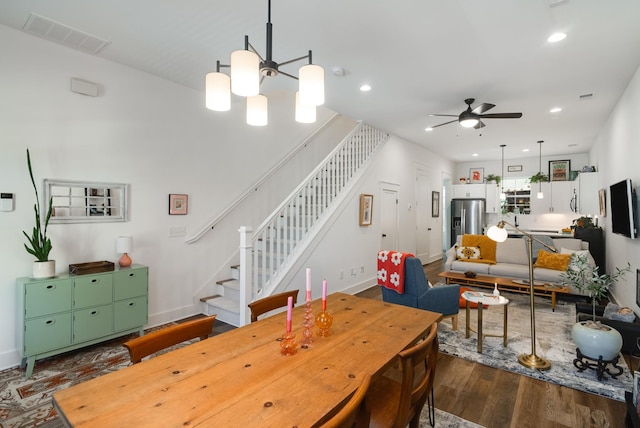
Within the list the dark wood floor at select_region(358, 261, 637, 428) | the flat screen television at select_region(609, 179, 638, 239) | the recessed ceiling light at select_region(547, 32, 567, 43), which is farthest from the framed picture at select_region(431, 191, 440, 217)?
the dark wood floor at select_region(358, 261, 637, 428)

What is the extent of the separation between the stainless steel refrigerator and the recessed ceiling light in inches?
267

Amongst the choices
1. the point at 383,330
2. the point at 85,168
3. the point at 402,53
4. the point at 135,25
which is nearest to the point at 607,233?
the point at 402,53

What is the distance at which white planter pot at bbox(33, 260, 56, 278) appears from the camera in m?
2.78

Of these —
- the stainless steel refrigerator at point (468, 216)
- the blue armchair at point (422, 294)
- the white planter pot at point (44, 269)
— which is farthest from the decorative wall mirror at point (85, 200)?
the stainless steel refrigerator at point (468, 216)

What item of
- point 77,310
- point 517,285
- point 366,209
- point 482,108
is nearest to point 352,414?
point 77,310

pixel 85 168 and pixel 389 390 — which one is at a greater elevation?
pixel 85 168

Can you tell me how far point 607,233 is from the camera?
553 cm

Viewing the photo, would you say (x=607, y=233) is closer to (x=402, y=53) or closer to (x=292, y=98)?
(x=402, y=53)

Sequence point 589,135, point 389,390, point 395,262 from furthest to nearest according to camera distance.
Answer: point 589,135 < point 395,262 < point 389,390

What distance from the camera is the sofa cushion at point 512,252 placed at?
18.8 feet

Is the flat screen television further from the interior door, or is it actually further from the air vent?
the air vent

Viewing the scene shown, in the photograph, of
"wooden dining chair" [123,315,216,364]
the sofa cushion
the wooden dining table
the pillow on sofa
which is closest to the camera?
the wooden dining table

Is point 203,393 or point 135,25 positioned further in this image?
point 135,25

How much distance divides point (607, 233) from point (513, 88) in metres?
3.48
